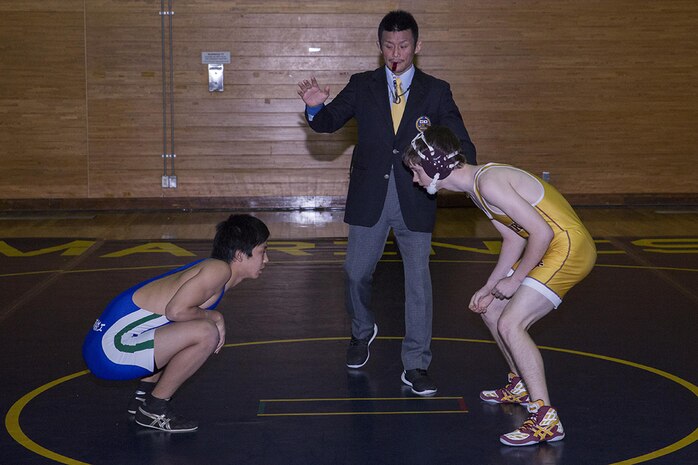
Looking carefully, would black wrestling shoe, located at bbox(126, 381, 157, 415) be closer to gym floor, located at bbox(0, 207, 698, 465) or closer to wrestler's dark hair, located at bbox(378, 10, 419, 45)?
gym floor, located at bbox(0, 207, 698, 465)

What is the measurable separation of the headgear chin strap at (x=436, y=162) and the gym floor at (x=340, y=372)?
1147mm

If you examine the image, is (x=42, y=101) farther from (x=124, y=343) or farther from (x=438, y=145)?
(x=438, y=145)

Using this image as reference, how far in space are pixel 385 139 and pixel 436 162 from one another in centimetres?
94

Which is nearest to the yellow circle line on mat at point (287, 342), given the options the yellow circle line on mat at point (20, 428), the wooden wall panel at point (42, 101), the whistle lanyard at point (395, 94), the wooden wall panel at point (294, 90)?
the yellow circle line on mat at point (20, 428)

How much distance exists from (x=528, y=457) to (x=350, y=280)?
1.62 m

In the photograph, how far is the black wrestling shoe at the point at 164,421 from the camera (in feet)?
14.9

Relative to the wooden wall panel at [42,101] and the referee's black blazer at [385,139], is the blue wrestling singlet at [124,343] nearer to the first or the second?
the referee's black blazer at [385,139]

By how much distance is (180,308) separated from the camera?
174 inches

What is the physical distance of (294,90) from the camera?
12492mm

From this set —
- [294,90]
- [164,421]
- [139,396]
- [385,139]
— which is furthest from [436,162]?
[294,90]

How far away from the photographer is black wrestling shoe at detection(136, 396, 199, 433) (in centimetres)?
454

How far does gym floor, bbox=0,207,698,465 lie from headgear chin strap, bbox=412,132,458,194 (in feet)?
3.76

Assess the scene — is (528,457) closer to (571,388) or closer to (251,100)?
(571,388)

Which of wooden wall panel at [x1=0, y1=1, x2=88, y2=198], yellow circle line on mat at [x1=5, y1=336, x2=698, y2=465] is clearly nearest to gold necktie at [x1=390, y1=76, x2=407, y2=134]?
yellow circle line on mat at [x1=5, y1=336, x2=698, y2=465]
